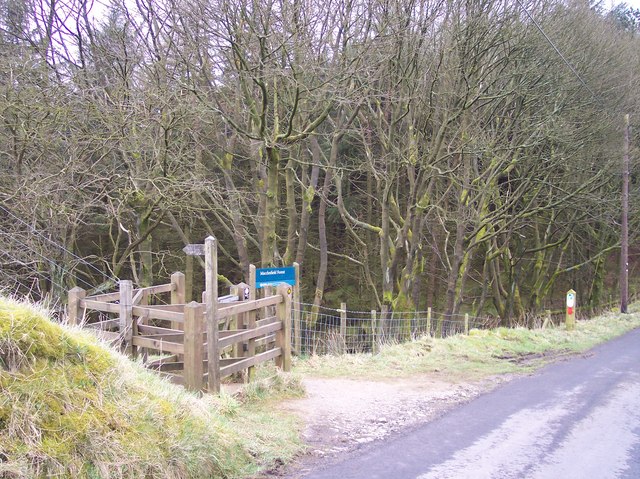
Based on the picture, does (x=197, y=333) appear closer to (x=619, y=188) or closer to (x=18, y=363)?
(x=18, y=363)

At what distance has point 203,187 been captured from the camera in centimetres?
1351

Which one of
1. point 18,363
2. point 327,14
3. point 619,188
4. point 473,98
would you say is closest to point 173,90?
point 327,14

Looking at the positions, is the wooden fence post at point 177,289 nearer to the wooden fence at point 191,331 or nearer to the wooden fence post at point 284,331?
the wooden fence at point 191,331

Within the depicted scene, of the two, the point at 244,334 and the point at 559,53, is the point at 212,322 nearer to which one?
the point at 244,334

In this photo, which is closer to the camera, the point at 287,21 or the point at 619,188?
the point at 287,21

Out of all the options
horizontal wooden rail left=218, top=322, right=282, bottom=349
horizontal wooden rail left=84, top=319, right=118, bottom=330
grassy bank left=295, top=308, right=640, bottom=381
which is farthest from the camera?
grassy bank left=295, top=308, right=640, bottom=381

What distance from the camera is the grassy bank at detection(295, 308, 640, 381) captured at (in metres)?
9.59

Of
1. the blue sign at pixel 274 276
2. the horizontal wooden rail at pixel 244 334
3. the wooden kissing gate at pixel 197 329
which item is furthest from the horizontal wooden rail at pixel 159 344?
the blue sign at pixel 274 276

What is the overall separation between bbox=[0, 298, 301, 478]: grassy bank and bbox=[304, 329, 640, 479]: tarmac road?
2.99ft

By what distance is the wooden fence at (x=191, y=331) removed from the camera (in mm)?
6598

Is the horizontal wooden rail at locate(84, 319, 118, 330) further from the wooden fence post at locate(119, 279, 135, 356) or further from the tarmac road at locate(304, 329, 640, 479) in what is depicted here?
the tarmac road at locate(304, 329, 640, 479)

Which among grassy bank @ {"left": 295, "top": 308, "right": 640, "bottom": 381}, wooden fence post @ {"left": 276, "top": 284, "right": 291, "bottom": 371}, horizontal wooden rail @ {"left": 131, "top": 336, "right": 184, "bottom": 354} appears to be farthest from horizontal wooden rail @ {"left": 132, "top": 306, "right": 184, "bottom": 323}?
grassy bank @ {"left": 295, "top": 308, "right": 640, "bottom": 381}

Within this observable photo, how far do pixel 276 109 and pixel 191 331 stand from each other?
8770 millimetres

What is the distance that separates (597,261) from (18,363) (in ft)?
96.4
